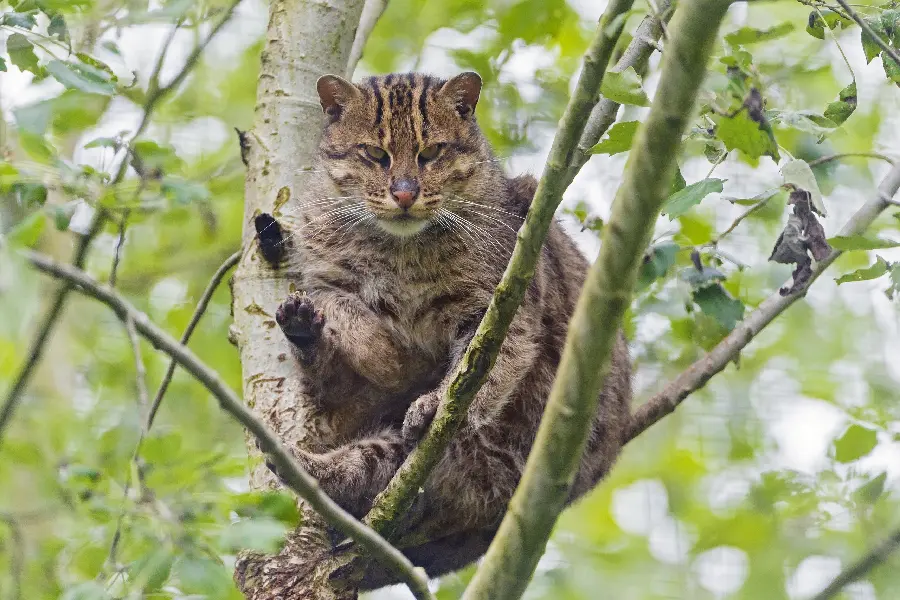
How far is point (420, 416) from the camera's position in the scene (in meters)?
4.40

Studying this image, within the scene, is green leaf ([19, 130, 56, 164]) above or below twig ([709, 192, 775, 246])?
below

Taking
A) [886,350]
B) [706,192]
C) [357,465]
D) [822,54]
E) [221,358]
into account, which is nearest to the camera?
[706,192]

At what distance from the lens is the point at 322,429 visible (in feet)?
16.3

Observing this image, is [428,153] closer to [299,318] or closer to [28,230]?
[299,318]

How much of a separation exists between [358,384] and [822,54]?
618cm

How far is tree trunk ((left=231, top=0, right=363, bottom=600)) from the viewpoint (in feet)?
14.1

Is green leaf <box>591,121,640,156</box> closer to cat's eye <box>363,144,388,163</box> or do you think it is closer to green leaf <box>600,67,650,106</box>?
green leaf <box>600,67,650,106</box>

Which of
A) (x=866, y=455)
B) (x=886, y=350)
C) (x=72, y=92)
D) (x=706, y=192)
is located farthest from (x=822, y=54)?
(x=72, y=92)

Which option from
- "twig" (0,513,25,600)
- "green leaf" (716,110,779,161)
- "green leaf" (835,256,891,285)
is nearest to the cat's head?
"green leaf" (835,256,891,285)

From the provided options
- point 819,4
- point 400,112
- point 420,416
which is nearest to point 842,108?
point 819,4

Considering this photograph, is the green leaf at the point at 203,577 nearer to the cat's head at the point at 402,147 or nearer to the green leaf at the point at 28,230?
the green leaf at the point at 28,230

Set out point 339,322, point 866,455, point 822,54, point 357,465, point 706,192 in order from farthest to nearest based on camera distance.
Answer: point 822,54, point 866,455, point 339,322, point 357,465, point 706,192

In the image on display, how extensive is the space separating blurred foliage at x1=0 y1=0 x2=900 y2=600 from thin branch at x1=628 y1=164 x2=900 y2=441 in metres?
0.15

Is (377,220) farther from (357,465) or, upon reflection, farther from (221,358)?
(221,358)
